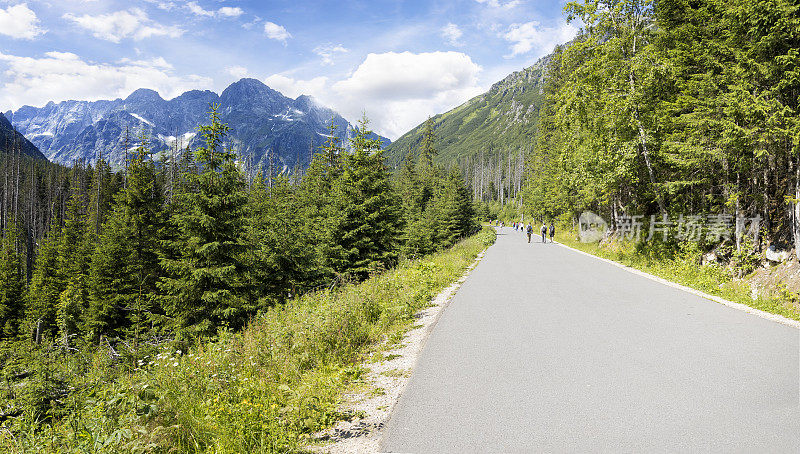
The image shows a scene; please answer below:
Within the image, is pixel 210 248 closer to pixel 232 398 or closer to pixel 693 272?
pixel 232 398

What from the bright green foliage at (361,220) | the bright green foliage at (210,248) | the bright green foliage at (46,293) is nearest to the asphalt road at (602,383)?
the bright green foliage at (210,248)

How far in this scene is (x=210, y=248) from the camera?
43.1ft

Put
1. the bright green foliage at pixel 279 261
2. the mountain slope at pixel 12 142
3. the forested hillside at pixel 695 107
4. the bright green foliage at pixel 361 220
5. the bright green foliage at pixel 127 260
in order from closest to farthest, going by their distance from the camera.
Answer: the forested hillside at pixel 695 107 < the bright green foliage at pixel 279 261 < the bright green foliage at pixel 361 220 < the bright green foliage at pixel 127 260 < the mountain slope at pixel 12 142

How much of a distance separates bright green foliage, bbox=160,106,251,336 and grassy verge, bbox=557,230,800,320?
48.2 feet

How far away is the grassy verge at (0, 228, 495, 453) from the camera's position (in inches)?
128

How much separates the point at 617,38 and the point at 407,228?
17.0 meters

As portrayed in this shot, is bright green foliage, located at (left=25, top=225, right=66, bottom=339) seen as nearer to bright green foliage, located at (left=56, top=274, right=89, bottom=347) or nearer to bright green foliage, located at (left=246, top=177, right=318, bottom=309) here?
bright green foliage, located at (left=56, top=274, right=89, bottom=347)

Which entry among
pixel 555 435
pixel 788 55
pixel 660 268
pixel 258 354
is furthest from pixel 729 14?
pixel 258 354

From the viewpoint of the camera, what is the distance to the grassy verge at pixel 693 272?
9159 millimetres

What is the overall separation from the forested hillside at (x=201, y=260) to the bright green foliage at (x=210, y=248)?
44 mm

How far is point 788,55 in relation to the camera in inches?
407

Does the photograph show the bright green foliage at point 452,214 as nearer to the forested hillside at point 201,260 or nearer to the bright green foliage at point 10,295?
the forested hillside at point 201,260

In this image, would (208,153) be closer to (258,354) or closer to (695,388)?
(258,354)

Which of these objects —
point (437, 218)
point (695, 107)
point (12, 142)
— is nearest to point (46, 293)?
point (437, 218)
